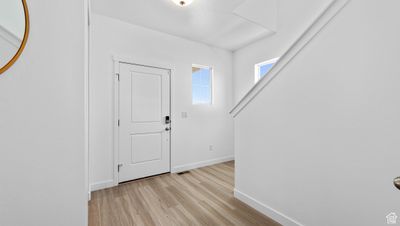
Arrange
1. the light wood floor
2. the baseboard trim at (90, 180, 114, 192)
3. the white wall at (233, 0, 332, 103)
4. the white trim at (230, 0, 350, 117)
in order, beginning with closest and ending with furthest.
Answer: the white trim at (230, 0, 350, 117) → the light wood floor → the baseboard trim at (90, 180, 114, 192) → the white wall at (233, 0, 332, 103)

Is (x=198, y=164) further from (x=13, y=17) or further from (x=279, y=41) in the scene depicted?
(x=13, y=17)

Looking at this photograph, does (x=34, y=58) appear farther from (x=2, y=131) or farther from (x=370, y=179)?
(x=370, y=179)

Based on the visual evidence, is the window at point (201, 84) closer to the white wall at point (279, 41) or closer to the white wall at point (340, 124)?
the white wall at point (279, 41)

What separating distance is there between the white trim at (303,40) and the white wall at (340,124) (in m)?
0.04

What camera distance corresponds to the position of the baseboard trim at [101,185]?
2.35 meters

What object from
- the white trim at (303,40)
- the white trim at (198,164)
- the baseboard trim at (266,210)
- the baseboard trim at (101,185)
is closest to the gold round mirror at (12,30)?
the white trim at (303,40)

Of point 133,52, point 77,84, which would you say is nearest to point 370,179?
point 77,84

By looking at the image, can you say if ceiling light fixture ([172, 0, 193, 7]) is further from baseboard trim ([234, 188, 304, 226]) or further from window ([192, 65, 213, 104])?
baseboard trim ([234, 188, 304, 226])

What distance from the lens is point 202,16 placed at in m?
2.53

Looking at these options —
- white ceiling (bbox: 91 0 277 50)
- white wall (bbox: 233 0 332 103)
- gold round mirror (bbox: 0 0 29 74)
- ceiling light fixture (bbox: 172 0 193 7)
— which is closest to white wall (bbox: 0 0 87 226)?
gold round mirror (bbox: 0 0 29 74)

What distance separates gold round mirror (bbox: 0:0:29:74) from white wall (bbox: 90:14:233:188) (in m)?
1.74

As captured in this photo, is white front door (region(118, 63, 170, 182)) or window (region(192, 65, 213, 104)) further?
window (region(192, 65, 213, 104))

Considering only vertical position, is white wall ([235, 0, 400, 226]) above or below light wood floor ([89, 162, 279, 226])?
above

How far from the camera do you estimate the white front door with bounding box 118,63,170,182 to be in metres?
2.64
